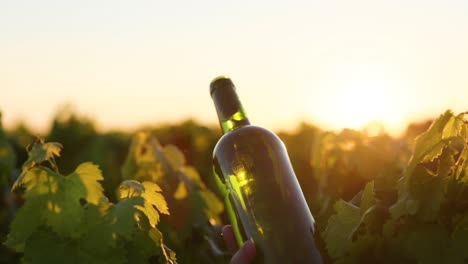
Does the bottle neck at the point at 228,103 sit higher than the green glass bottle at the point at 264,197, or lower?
higher

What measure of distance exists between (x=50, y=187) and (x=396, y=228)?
3.18ft

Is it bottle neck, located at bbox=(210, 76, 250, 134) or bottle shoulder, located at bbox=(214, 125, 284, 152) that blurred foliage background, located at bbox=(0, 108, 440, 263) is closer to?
bottle shoulder, located at bbox=(214, 125, 284, 152)

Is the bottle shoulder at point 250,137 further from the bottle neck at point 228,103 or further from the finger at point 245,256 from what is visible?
the finger at point 245,256

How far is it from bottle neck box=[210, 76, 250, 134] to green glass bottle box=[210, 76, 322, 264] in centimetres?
21

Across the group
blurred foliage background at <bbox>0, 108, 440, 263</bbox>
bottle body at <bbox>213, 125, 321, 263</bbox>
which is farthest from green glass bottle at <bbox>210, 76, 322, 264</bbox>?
blurred foliage background at <bbox>0, 108, 440, 263</bbox>

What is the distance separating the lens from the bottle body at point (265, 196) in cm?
183

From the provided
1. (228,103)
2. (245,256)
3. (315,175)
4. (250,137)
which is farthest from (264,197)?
(315,175)

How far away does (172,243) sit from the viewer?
3.10 m

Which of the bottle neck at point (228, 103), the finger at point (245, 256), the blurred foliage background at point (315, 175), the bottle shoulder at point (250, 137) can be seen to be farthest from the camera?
the blurred foliage background at point (315, 175)

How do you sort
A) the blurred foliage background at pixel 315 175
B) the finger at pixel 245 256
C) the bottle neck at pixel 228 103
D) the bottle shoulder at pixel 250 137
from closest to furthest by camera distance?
the finger at pixel 245 256 → the bottle shoulder at pixel 250 137 → the bottle neck at pixel 228 103 → the blurred foliage background at pixel 315 175

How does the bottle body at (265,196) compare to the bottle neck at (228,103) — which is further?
the bottle neck at (228,103)

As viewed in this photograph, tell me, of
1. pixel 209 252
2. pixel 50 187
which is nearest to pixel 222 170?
pixel 50 187

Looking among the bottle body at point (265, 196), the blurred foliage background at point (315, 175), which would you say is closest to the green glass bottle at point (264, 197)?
the bottle body at point (265, 196)

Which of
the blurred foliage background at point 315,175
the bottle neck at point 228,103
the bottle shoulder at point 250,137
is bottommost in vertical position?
the blurred foliage background at point 315,175
